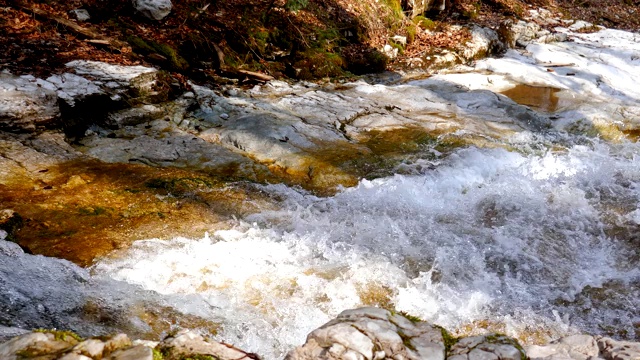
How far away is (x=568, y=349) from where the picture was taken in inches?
115

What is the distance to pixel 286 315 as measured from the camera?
384 centimetres

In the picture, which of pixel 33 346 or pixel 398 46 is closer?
pixel 33 346

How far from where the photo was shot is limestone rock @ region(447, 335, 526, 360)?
2.60 metres

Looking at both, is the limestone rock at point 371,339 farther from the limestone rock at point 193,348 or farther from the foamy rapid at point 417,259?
the foamy rapid at point 417,259

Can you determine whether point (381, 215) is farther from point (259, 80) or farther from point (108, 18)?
point (108, 18)

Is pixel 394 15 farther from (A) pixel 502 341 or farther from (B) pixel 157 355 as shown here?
(B) pixel 157 355

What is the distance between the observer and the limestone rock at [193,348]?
231 centimetres

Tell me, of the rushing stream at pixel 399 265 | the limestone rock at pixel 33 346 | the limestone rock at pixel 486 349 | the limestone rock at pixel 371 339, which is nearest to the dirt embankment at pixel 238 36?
the rushing stream at pixel 399 265

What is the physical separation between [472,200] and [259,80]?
5.76 metres

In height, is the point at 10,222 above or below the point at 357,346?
below

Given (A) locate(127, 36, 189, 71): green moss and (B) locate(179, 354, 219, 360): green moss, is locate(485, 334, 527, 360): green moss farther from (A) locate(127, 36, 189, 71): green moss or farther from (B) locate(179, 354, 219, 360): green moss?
(A) locate(127, 36, 189, 71): green moss

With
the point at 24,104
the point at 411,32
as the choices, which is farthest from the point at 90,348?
the point at 411,32

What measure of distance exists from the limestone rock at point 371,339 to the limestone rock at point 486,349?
0.10m

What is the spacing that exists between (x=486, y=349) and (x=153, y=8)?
1024 cm
